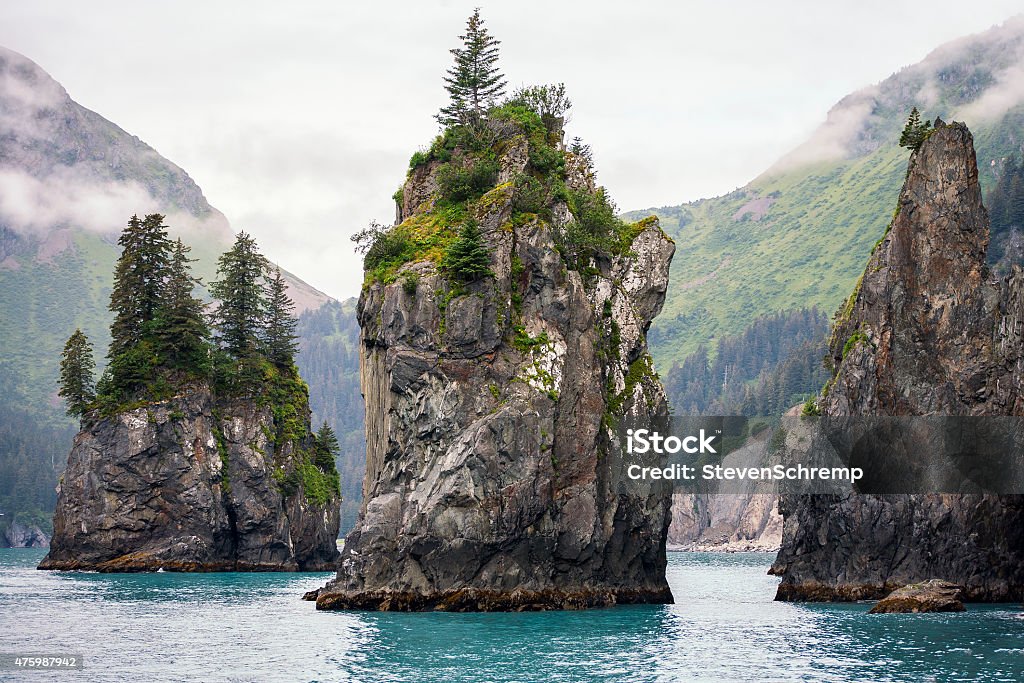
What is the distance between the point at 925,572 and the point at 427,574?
3527 centimetres

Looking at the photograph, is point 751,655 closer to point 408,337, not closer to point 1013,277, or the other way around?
point 408,337

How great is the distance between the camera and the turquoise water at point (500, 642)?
4697 centimetres

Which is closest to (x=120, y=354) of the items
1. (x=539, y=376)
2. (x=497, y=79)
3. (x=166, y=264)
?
(x=166, y=264)

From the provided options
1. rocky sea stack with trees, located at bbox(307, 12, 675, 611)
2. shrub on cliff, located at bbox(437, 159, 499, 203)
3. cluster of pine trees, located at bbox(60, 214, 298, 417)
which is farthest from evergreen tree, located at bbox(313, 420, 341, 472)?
shrub on cliff, located at bbox(437, 159, 499, 203)

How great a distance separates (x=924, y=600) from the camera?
71500 millimetres

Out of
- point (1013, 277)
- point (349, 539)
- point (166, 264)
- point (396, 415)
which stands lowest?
point (349, 539)

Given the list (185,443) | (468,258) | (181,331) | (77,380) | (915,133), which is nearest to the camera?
A: (468,258)

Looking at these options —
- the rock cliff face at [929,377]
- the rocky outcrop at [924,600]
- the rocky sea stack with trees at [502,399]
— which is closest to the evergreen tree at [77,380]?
the rocky sea stack with trees at [502,399]

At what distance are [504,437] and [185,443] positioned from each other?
53936 millimetres

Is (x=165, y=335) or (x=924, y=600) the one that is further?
(x=165, y=335)

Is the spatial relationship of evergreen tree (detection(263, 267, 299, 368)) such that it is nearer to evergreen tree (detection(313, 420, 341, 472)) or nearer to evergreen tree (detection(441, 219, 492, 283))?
evergreen tree (detection(313, 420, 341, 472))

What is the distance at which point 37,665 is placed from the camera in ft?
156

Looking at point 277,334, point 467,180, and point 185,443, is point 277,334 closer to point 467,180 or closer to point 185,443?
point 185,443
